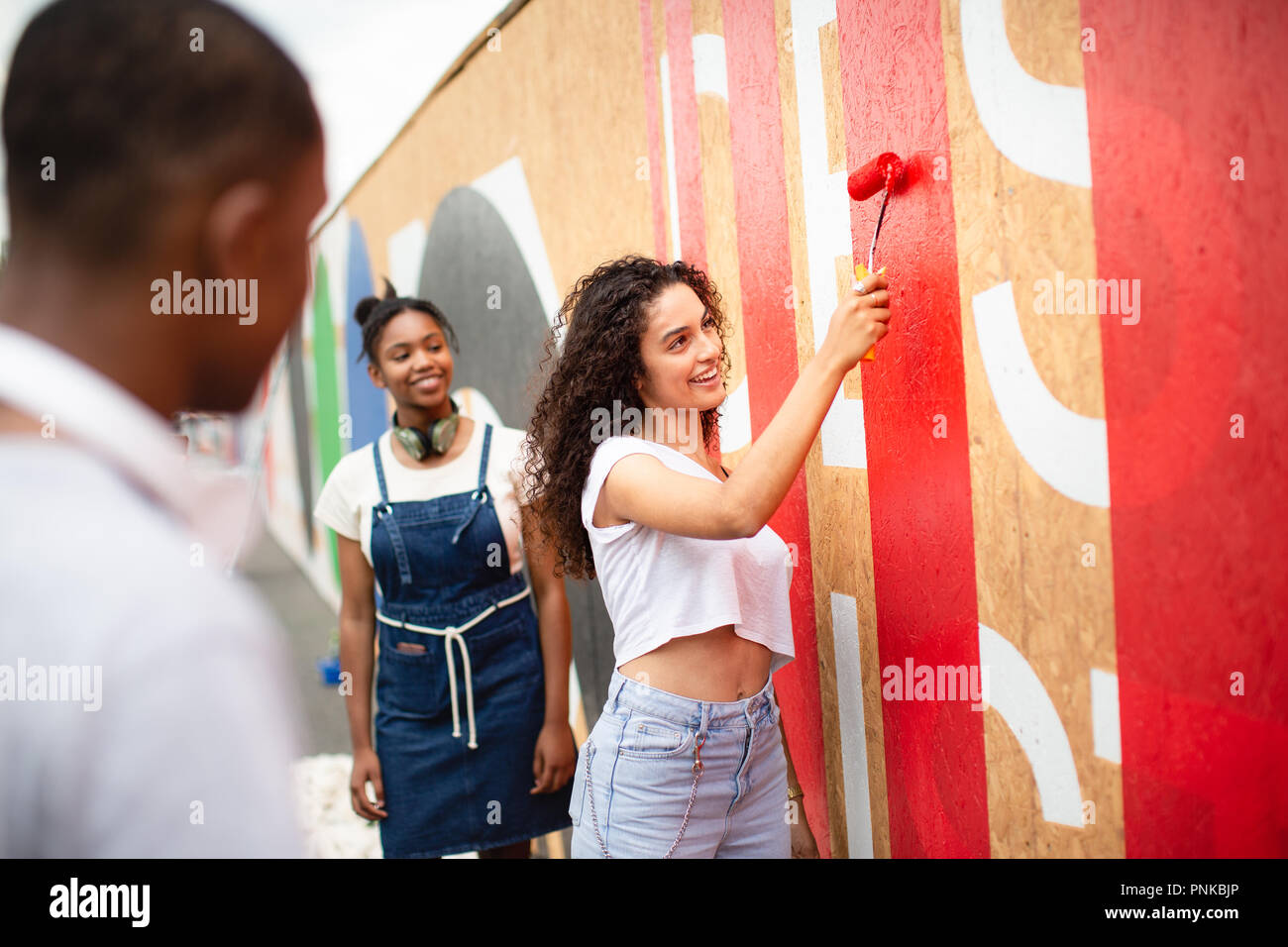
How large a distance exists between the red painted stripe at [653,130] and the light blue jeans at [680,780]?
148cm

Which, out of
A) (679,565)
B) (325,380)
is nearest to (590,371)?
(679,565)

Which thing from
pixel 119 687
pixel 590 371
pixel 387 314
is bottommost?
pixel 119 687

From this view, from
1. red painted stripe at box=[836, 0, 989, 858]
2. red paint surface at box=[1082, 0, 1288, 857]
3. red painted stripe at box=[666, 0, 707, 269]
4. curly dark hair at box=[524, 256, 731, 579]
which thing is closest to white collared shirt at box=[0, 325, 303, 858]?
curly dark hair at box=[524, 256, 731, 579]

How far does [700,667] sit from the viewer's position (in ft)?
5.56

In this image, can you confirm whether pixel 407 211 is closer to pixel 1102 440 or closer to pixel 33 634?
pixel 1102 440

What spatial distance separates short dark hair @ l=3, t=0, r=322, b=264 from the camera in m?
0.84

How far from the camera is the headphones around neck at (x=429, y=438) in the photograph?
2623 mm

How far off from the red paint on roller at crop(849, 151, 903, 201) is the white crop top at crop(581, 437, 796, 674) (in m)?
0.64

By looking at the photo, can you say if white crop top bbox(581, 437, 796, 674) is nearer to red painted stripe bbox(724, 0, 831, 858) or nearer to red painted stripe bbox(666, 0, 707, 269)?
red painted stripe bbox(724, 0, 831, 858)

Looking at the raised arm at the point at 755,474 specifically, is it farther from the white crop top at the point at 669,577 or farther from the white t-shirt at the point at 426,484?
the white t-shirt at the point at 426,484

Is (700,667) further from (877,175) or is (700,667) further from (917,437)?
(877,175)

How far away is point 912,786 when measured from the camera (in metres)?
1.97

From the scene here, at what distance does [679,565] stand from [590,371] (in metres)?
0.43
